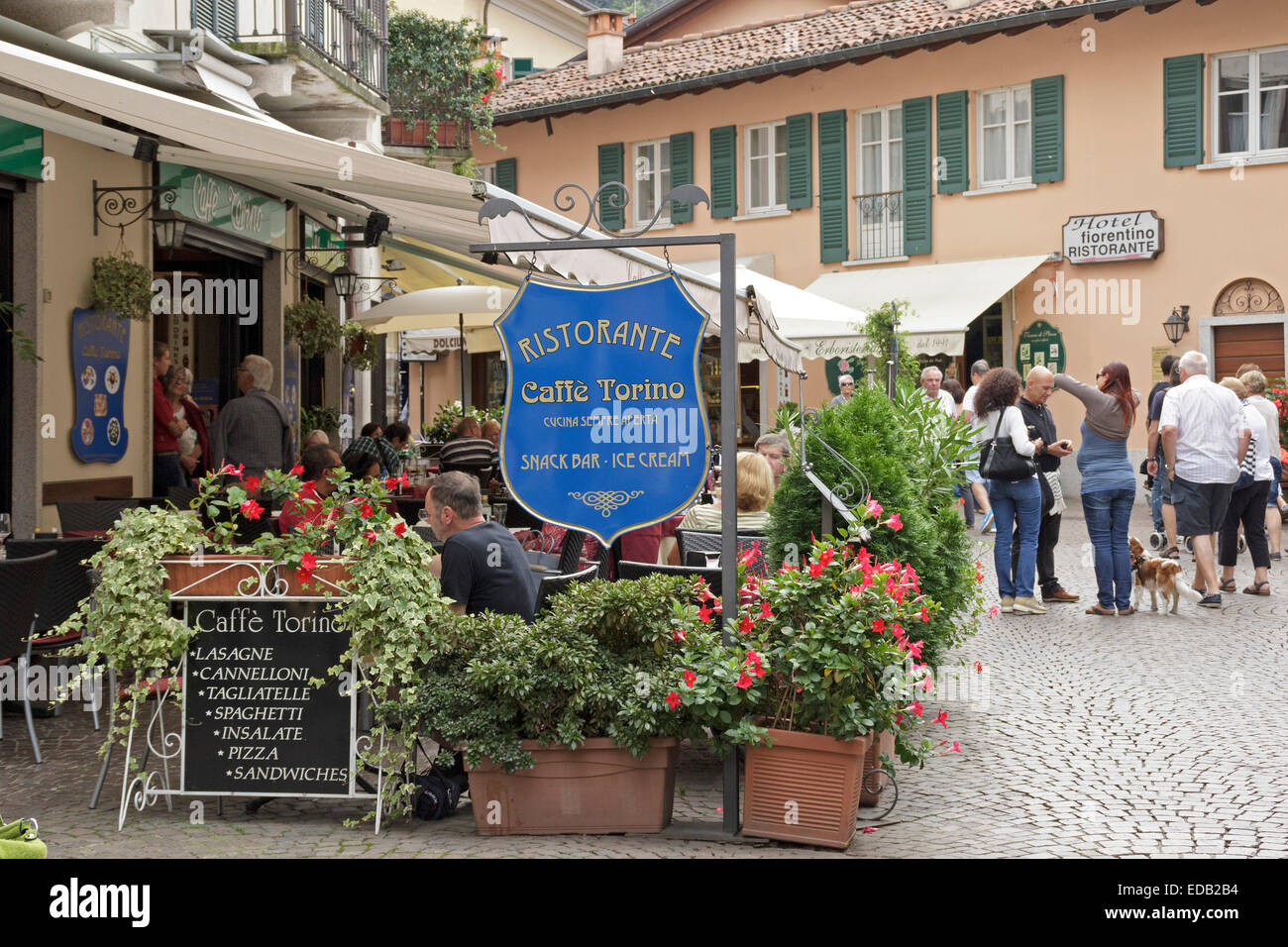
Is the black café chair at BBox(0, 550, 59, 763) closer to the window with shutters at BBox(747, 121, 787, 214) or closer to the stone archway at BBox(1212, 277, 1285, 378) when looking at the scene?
the stone archway at BBox(1212, 277, 1285, 378)

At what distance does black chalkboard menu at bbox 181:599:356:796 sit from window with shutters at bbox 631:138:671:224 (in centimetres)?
2324

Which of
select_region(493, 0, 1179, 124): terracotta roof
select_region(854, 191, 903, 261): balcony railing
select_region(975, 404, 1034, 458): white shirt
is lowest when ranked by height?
select_region(975, 404, 1034, 458): white shirt

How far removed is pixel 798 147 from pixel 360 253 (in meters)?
10.1

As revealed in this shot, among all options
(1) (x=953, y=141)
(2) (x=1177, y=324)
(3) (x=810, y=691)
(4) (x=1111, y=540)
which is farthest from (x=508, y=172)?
(3) (x=810, y=691)

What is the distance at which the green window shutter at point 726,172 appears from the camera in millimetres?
26750

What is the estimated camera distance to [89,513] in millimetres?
8523

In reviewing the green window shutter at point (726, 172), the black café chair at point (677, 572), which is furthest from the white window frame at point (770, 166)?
the black café chair at point (677, 572)

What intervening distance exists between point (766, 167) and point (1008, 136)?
184 inches

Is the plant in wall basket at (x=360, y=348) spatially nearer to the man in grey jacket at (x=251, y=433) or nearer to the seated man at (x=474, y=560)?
the man in grey jacket at (x=251, y=433)

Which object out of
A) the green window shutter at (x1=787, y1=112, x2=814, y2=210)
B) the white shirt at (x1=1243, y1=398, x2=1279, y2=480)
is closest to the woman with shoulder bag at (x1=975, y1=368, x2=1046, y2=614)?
the white shirt at (x1=1243, y1=398, x2=1279, y2=480)

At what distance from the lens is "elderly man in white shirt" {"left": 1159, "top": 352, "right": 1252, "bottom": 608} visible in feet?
35.8

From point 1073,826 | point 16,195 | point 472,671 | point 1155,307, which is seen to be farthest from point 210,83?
point 1155,307

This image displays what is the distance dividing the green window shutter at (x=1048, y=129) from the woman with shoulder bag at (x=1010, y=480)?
1324 centimetres

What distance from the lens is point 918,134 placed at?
2450cm
